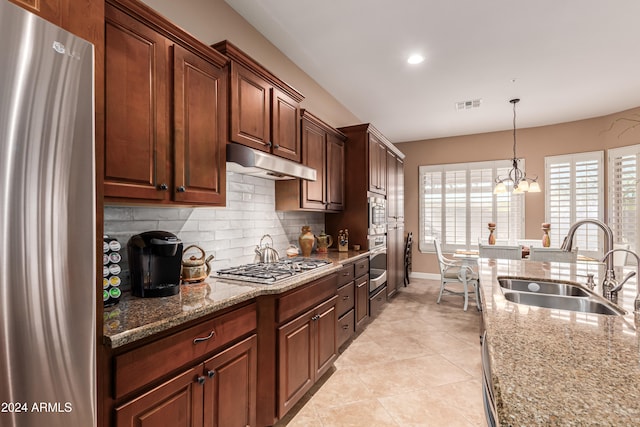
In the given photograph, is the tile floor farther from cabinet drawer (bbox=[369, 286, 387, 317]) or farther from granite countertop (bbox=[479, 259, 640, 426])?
granite countertop (bbox=[479, 259, 640, 426])

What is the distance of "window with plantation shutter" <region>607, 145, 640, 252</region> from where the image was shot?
180 inches

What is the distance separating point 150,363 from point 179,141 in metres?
1.05

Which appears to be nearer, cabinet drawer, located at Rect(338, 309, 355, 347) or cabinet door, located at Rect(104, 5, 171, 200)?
cabinet door, located at Rect(104, 5, 171, 200)

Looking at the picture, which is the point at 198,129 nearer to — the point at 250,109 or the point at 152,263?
the point at 250,109

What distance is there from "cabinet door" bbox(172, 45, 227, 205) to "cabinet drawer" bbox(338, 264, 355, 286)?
143 centimetres

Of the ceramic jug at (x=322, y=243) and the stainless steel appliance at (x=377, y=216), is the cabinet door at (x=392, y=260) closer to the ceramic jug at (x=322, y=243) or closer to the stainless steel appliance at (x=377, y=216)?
the stainless steel appliance at (x=377, y=216)

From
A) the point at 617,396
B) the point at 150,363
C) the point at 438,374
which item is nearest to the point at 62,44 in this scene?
the point at 150,363

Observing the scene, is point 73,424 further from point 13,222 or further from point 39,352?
point 13,222

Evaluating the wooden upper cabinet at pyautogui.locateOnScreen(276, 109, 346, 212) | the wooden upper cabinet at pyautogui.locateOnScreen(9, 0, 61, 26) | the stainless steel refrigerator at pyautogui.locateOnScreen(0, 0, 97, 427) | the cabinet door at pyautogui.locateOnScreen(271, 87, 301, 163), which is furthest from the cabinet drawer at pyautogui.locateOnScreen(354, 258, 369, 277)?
the wooden upper cabinet at pyautogui.locateOnScreen(9, 0, 61, 26)

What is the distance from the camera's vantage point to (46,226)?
0.90 meters

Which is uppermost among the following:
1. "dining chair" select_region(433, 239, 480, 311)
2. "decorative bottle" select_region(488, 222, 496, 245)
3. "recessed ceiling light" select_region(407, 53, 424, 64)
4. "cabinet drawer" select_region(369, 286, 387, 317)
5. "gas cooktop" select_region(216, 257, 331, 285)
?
"recessed ceiling light" select_region(407, 53, 424, 64)

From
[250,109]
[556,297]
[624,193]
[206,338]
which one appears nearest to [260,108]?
[250,109]

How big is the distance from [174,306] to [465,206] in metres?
5.90

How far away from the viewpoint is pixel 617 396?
671mm
